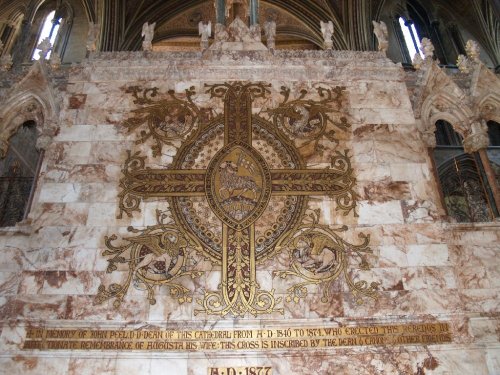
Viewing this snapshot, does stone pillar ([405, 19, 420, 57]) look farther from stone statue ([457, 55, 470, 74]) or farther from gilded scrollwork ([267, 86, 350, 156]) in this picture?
gilded scrollwork ([267, 86, 350, 156])

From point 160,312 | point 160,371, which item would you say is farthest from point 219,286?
point 160,371

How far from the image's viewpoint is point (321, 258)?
588 cm

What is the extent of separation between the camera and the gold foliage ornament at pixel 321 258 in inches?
222

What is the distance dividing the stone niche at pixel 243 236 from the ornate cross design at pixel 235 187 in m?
0.02

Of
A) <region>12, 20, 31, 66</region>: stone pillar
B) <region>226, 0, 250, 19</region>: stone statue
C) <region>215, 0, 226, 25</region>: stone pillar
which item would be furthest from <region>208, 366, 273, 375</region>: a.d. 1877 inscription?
<region>12, 20, 31, 66</region>: stone pillar

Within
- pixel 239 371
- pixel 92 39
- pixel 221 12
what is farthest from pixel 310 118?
pixel 221 12

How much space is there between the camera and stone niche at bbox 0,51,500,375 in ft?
17.3

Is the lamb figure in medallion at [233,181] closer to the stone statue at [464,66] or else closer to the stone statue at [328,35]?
the stone statue at [328,35]

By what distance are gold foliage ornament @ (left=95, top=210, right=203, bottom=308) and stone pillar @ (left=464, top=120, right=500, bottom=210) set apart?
498 centimetres

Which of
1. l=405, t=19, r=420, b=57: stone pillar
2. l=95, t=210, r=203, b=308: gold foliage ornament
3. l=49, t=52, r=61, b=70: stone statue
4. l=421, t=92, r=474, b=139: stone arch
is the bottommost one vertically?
l=95, t=210, r=203, b=308: gold foliage ornament

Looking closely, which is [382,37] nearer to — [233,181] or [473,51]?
[473,51]

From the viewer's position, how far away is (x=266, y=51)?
7.57 meters

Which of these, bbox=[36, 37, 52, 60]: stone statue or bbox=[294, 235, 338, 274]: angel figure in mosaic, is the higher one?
bbox=[36, 37, 52, 60]: stone statue

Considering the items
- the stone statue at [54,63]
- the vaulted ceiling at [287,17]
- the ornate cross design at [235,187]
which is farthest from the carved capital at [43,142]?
the vaulted ceiling at [287,17]
